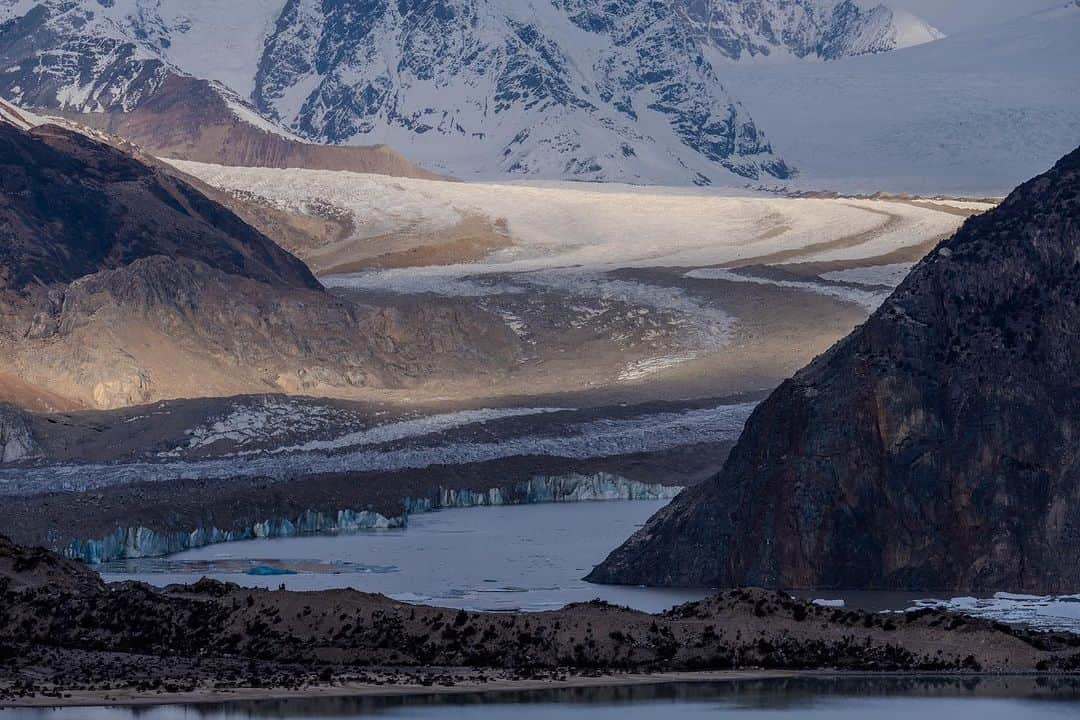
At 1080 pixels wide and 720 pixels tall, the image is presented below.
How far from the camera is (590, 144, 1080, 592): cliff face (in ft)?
129

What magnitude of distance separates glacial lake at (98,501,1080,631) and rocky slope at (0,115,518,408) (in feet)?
82.5

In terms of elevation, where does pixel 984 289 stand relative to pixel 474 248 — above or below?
below

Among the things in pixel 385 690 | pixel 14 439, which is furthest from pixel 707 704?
pixel 14 439

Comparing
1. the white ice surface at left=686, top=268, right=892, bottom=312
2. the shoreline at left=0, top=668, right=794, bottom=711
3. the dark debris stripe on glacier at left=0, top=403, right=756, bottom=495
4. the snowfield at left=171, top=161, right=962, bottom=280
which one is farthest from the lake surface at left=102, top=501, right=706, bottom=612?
the snowfield at left=171, top=161, right=962, bottom=280

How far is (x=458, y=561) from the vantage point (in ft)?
167

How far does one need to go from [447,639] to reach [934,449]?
509 inches

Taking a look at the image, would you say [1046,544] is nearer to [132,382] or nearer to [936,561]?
[936,561]

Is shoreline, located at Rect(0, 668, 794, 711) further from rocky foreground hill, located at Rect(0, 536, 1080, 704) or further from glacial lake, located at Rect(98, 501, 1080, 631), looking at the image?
glacial lake, located at Rect(98, 501, 1080, 631)

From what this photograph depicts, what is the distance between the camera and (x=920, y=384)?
4072 centimetres

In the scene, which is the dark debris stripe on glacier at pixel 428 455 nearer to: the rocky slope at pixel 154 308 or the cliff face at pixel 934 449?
the rocky slope at pixel 154 308

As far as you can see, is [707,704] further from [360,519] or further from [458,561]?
[360,519]

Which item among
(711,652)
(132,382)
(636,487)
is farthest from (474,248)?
(711,652)

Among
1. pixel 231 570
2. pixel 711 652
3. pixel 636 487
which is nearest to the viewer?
Answer: pixel 711 652

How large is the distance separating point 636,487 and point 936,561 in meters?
29.3
